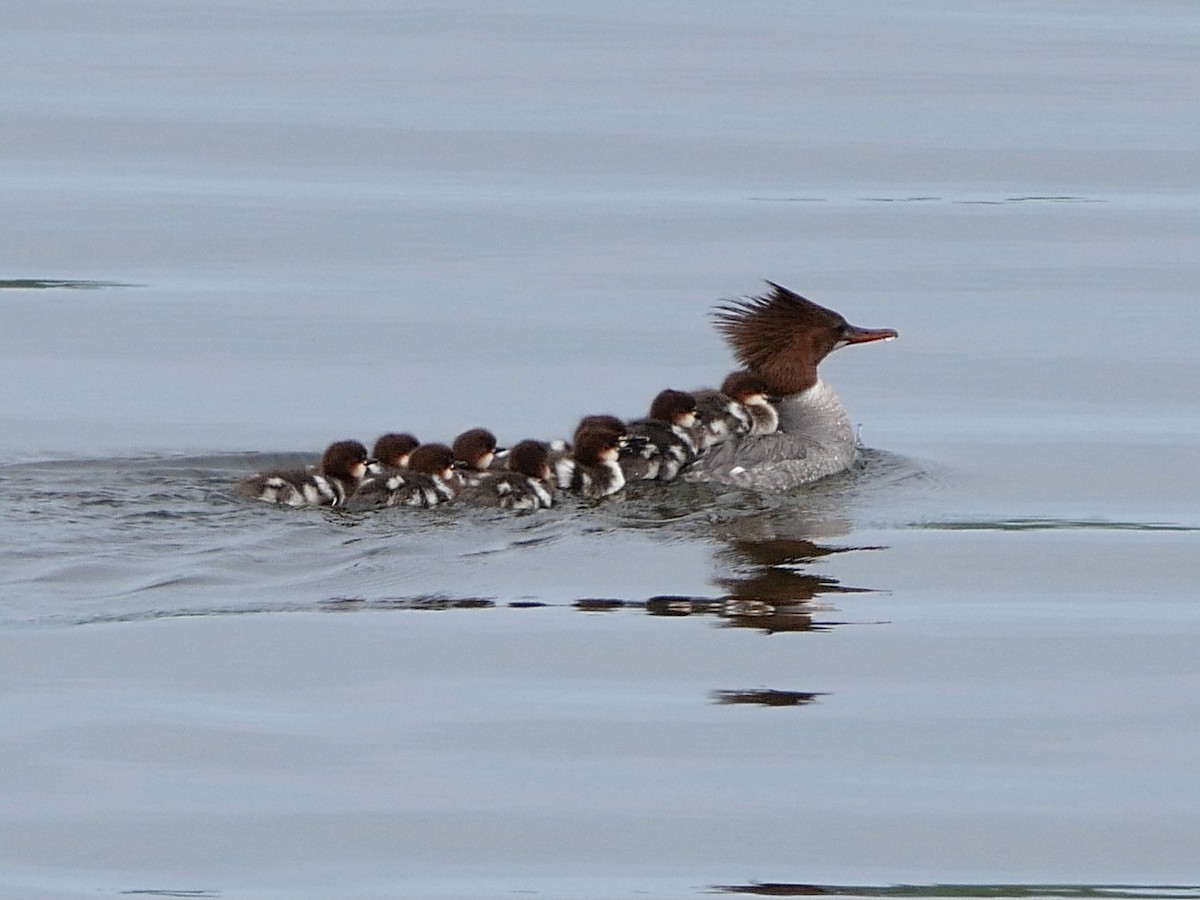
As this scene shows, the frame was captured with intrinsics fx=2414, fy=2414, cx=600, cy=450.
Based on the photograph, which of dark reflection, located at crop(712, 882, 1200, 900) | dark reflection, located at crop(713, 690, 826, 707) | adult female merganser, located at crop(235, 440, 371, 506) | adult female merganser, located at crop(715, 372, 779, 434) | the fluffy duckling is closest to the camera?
dark reflection, located at crop(712, 882, 1200, 900)

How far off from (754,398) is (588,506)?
4.89ft

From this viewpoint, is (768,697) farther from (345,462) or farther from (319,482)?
(345,462)

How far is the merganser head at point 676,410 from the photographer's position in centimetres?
1045

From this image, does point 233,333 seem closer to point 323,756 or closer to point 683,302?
point 683,302

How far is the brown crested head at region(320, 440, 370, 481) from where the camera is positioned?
31.6 feet

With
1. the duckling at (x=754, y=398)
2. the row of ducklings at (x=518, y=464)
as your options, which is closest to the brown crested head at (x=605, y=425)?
the row of ducklings at (x=518, y=464)

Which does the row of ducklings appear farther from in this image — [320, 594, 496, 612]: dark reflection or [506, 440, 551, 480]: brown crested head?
[320, 594, 496, 612]: dark reflection

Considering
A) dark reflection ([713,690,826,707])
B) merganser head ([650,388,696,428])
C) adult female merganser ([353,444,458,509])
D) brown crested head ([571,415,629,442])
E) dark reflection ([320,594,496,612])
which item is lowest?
dark reflection ([713,690,826,707])

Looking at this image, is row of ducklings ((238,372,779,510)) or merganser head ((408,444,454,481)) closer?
row of ducklings ((238,372,779,510))

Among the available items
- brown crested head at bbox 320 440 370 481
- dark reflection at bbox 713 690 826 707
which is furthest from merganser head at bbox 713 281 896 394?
dark reflection at bbox 713 690 826 707

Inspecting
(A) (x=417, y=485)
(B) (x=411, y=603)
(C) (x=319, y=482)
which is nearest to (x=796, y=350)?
(A) (x=417, y=485)

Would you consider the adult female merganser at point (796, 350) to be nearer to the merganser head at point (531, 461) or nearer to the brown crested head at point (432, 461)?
the merganser head at point (531, 461)

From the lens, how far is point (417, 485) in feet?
31.2

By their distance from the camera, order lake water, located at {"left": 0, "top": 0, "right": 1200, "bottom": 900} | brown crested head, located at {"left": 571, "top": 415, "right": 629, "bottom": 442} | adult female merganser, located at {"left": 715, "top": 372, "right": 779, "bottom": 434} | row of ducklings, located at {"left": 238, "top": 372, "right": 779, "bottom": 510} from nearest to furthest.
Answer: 1. lake water, located at {"left": 0, "top": 0, "right": 1200, "bottom": 900}
2. row of ducklings, located at {"left": 238, "top": 372, "right": 779, "bottom": 510}
3. brown crested head, located at {"left": 571, "top": 415, "right": 629, "bottom": 442}
4. adult female merganser, located at {"left": 715, "top": 372, "right": 779, "bottom": 434}
